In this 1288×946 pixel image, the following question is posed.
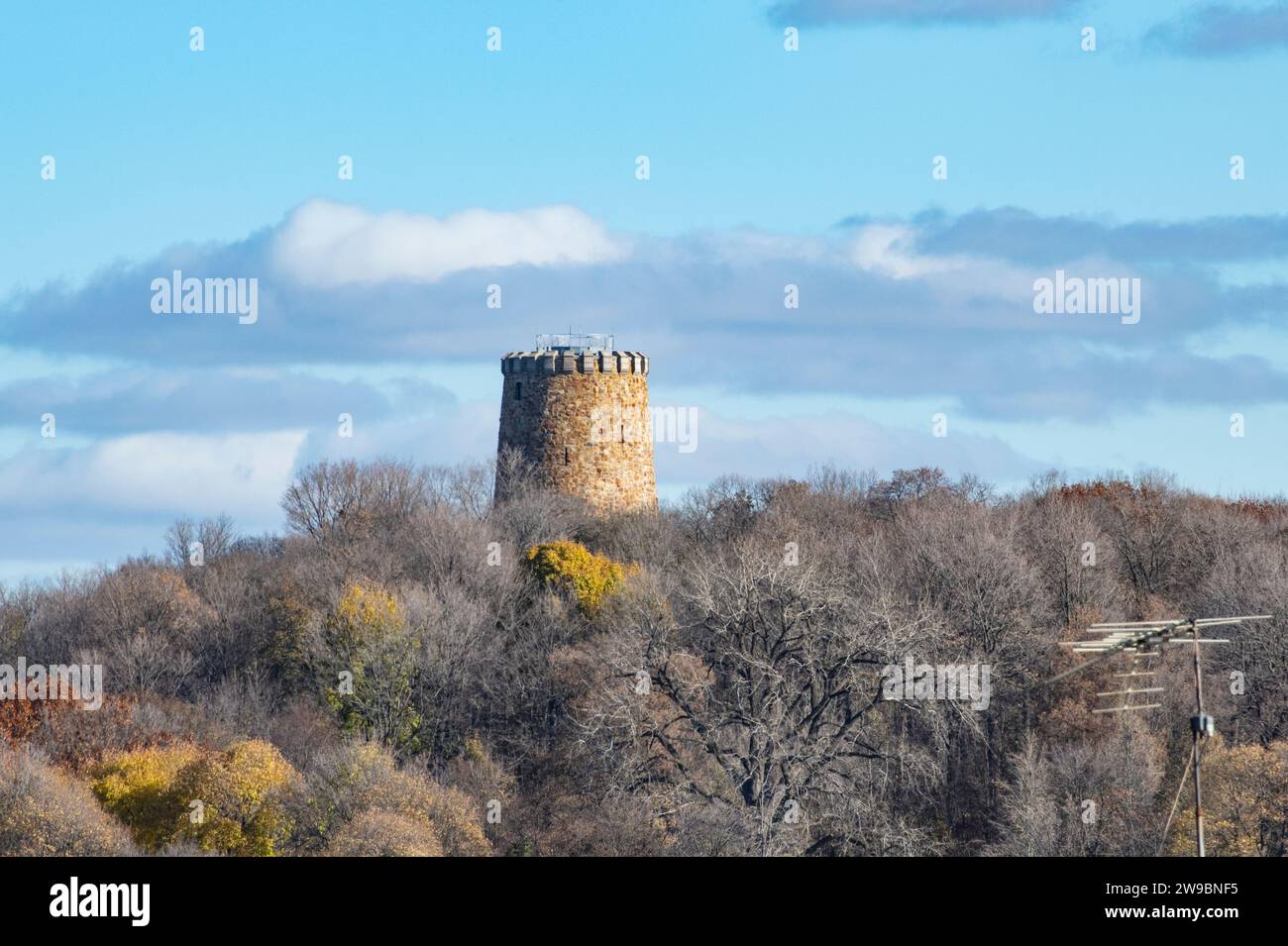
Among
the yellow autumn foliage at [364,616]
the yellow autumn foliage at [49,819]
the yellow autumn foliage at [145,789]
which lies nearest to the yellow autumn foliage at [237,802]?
the yellow autumn foliage at [145,789]

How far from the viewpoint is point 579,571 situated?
7075 centimetres

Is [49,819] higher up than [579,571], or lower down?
lower down

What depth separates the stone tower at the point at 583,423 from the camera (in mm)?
80062

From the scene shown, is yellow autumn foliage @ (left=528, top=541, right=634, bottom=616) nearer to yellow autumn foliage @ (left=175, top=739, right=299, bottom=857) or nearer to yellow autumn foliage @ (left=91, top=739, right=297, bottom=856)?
yellow autumn foliage @ (left=91, top=739, right=297, bottom=856)

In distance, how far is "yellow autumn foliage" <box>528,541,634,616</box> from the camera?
69438 mm

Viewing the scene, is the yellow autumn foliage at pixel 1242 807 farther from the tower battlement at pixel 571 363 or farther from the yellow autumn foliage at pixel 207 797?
the tower battlement at pixel 571 363

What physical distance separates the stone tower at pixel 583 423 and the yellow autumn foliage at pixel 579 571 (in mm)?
7923

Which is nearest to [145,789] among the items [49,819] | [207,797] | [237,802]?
[207,797]

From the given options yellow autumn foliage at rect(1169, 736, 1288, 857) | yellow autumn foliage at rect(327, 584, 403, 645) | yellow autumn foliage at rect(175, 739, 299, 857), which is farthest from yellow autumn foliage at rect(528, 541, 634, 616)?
yellow autumn foliage at rect(1169, 736, 1288, 857)

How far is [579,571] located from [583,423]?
10933 millimetres

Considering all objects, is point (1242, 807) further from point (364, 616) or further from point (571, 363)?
point (571, 363)

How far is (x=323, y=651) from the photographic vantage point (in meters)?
63.7

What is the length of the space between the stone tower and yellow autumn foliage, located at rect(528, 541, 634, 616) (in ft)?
26.0

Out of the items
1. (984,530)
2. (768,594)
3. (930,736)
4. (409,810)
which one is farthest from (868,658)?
(984,530)
